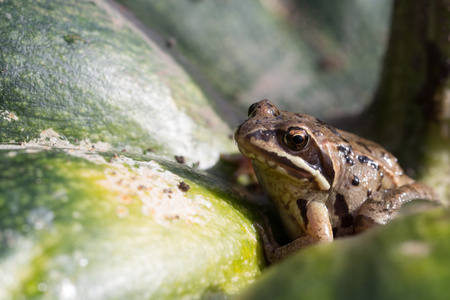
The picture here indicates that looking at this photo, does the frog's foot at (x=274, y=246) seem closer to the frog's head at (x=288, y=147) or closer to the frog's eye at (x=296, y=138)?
the frog's head at (x=288, y=147)

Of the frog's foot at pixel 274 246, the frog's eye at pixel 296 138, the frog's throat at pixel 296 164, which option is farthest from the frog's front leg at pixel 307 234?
the frog's eye at pixel 296 138

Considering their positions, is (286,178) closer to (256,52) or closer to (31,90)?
(31,90)

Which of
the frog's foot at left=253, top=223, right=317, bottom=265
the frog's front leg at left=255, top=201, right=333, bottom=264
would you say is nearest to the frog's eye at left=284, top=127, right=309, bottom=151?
the frog's front leg at left=255, top=201, right=333, bottom=264

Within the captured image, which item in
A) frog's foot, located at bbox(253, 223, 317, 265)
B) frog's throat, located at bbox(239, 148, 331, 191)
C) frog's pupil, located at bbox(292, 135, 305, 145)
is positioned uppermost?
frog's pupil, located at bbox(292, 135, 305, 145)

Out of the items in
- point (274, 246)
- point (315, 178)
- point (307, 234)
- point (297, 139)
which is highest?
point (297, 139)

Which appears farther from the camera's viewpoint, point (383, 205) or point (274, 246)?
point (383, 205)

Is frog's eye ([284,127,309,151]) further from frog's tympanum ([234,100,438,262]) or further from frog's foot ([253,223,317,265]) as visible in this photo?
frog's foot ([253,223,317,265])

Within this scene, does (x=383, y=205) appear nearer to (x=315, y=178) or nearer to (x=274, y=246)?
(x=315, y=178)

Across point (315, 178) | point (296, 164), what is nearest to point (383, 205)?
point (315, 178)
